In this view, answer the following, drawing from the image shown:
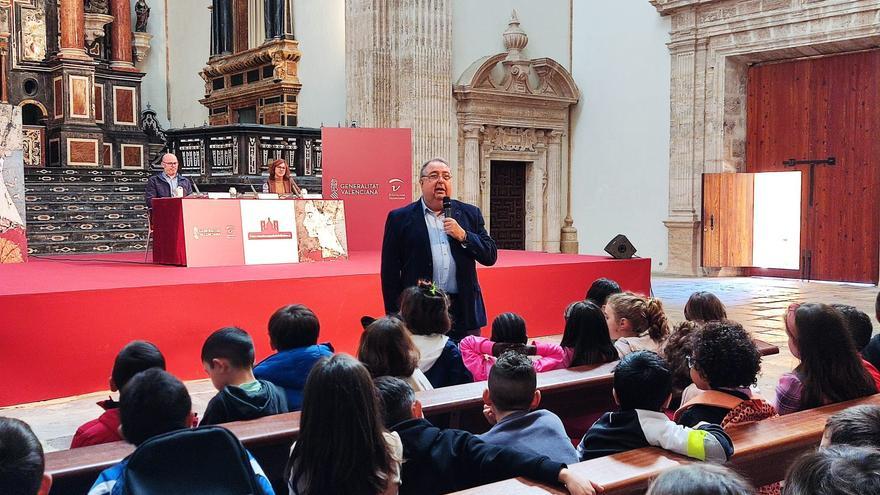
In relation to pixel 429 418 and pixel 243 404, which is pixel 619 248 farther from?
pixel 243 404

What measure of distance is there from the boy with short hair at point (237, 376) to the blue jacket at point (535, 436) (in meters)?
0.91

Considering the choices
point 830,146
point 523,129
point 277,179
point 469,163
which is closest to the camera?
point 277,179

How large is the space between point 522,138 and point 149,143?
23.2 feet

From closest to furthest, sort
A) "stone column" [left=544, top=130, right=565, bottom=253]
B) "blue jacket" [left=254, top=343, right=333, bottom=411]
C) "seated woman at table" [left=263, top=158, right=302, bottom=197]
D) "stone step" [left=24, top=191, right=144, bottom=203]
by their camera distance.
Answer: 1. "blue jacket" [left=254, top=343, right=333, bottom=411]
2. "seated woman at table" [left=263, top=158, right=302, bottom=197]
3. "stone step" [left=24, top=191, right=144, bottom=203]
4. "stone column" [left=544, top=130, right=565, bottom=253]

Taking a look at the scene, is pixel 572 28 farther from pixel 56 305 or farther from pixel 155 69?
pixel 56 305

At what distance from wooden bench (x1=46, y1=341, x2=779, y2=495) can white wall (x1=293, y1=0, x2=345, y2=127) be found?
11013mm

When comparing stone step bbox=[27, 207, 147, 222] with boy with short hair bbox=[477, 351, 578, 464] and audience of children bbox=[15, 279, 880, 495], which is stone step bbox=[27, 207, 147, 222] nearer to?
audience of children bbox=[15, 279, 880, 495]

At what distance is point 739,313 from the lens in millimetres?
8648

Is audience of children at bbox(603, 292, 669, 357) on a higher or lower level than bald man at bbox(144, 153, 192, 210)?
lower

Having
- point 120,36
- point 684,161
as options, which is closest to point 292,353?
point 684,161

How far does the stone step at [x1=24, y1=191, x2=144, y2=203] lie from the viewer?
11891 mm

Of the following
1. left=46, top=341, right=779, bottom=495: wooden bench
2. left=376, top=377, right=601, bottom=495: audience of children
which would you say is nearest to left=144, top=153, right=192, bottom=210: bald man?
left=46, top=341, right=779, bottom=495: wooden bench

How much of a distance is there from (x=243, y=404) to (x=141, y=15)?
16.1 meters

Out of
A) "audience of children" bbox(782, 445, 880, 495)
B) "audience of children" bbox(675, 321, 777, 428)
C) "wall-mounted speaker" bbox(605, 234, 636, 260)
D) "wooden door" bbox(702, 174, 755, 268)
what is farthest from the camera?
"wooden door" bbox(702, 174, 755, 268)
